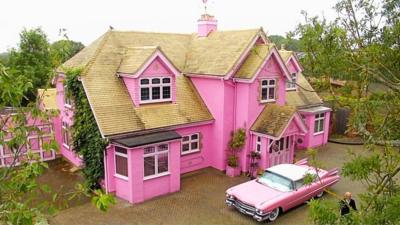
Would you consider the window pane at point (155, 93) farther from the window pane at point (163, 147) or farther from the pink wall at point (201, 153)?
the window pane at point (163, 147)

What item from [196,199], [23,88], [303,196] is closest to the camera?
[23,88]

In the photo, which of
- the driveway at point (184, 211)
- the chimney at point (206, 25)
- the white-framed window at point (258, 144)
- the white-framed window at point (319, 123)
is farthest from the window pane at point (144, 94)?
the white-framed window at point (319, 123)

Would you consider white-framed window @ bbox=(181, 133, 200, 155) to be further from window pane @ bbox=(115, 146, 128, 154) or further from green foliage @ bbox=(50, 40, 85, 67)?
green foliage @ bbox=(50, 40, 85, 67)

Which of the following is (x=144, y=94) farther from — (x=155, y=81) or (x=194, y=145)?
(x=194, y=145)

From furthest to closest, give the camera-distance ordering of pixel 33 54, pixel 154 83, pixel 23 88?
pixel 33 54 < pixel 154 83 < pixel 23 88

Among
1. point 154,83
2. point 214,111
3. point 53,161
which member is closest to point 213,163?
point 214,111

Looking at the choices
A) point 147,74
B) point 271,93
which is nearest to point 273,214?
point 271,93

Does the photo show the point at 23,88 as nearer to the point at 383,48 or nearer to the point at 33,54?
the point at 383,48
